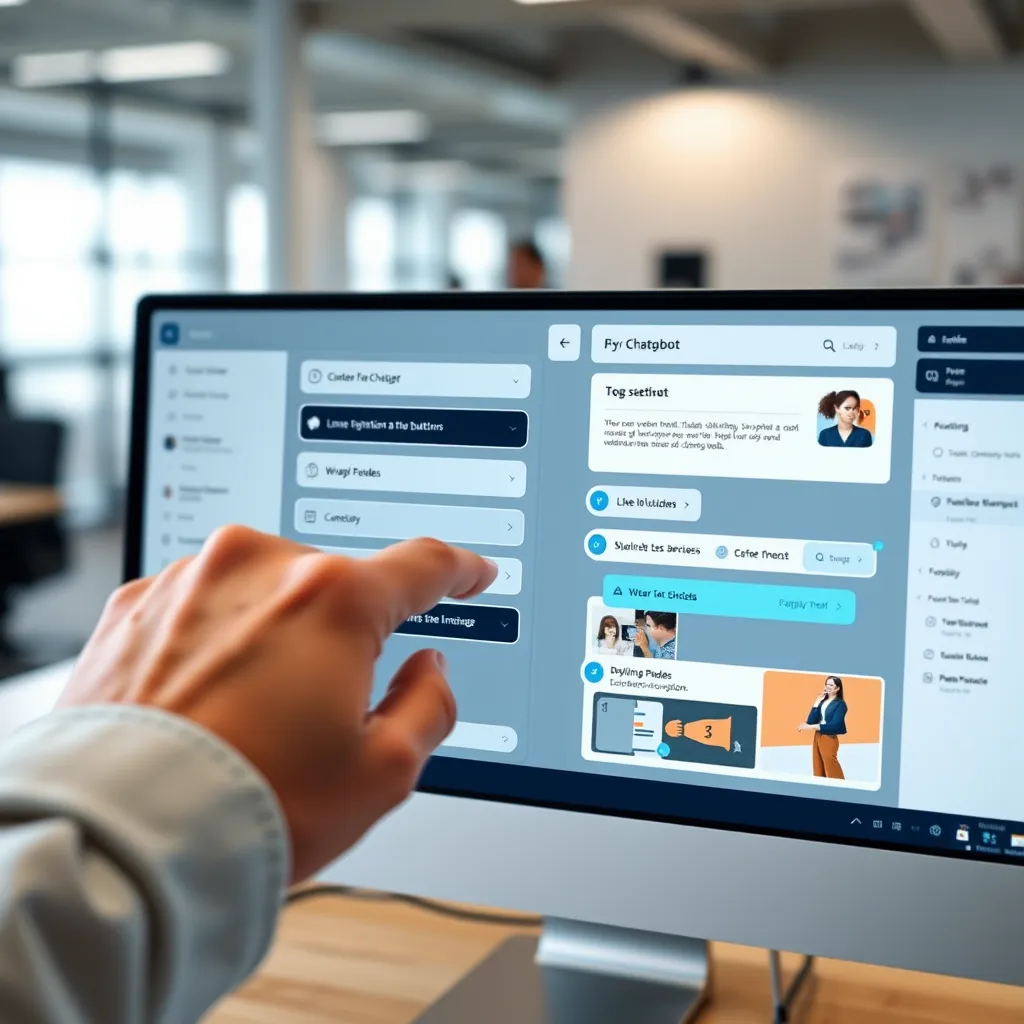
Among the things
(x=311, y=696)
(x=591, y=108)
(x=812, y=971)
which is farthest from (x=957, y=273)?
(x=311, y=696)

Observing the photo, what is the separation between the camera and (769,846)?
0.74 meters

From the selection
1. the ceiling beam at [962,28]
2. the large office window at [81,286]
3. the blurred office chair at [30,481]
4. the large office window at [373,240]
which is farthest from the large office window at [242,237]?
the ceiling beam at [962,28]

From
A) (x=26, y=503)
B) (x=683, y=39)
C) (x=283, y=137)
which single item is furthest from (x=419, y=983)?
(x=683, y=39)

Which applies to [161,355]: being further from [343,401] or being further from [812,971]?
[812,971]

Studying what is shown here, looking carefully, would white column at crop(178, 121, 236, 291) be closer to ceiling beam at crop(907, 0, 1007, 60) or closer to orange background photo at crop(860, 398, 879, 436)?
ceiling beam at crop(907, 0, 1007, 60)

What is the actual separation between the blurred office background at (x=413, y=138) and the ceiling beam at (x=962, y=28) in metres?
0.03

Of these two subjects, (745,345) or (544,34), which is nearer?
(745,345)

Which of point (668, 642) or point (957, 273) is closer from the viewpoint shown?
point (668, 642)

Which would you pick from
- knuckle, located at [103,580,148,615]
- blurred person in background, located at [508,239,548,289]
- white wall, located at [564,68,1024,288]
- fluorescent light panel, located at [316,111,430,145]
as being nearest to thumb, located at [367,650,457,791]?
knuckle, located at [103,580,148,615]

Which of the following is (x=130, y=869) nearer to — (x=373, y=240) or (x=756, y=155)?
(x=756, y=155)

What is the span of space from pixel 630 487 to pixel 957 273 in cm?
621

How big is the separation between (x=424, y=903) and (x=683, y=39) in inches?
206

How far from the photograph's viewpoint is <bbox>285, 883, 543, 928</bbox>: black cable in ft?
3.28

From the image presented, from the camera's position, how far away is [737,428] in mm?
755
